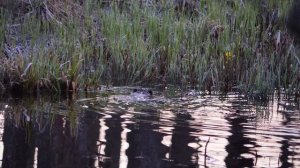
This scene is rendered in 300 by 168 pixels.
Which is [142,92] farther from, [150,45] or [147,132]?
[147,132]

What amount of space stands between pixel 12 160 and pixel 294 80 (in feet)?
14.2

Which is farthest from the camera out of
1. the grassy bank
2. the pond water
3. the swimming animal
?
the grassy bank

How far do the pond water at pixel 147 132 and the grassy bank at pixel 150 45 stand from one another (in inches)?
23.2

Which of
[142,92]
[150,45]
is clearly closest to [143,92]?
[142,92]

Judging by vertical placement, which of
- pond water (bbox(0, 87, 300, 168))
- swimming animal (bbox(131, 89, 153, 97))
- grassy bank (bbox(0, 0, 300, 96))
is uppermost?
grassy bank (bbox(0, 0, 300, 96))

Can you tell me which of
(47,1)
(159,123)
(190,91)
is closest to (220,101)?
(190,91)

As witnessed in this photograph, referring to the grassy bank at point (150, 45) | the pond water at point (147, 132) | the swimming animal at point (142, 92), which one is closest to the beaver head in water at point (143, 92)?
the swimming animal at point (142, 92)

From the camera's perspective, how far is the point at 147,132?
478 centimetres

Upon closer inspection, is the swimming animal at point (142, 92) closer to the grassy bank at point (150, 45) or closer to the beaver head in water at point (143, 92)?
the beaver head in water at point (143, 92)

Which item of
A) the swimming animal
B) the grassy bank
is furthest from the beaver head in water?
the grassy bank

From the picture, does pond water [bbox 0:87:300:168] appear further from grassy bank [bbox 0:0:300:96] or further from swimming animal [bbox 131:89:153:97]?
grassy bank [bbox 0:0:300:96]

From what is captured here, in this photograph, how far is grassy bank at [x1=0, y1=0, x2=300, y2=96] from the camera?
7.19 meters

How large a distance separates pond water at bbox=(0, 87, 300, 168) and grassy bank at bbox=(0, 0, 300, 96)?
589mm

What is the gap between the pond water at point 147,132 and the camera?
3980 millimetres
